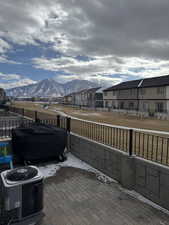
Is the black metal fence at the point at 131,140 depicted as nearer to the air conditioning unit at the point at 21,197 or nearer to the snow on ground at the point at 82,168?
the snow on ground at the point at 82,168

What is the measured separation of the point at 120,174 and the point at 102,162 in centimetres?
87

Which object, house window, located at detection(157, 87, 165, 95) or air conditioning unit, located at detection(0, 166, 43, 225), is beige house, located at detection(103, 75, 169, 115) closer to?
house window, located at detection(157, 87, 165, 95)

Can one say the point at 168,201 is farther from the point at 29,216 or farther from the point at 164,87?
the point at 164,87

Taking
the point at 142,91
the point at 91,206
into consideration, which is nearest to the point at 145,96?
the point at 142,91

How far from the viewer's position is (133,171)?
433 cm

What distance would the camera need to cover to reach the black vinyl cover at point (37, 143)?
18.8 ft

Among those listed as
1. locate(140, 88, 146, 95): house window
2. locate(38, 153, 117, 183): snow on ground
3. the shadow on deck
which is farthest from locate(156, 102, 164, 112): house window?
the shadow on deck

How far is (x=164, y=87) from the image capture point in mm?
29078

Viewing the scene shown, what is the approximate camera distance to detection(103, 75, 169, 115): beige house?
29.6m

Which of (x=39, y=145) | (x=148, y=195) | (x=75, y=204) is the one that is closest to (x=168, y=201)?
(x=148, y=195)

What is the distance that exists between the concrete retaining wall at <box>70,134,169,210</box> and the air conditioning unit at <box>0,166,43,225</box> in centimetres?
249

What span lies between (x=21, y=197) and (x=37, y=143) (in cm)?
311

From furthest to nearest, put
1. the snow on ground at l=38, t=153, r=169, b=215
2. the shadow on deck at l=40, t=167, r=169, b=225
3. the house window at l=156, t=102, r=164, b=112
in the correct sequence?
1. the house window at l=156, t=102, r=164, b=112
2. the snow on ground at l=38, t=153, r=169, b=215
3. the shadow on deck at l=40, t=167, r=169, b=225

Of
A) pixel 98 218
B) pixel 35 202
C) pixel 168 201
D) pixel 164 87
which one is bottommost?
pixel 98 218
